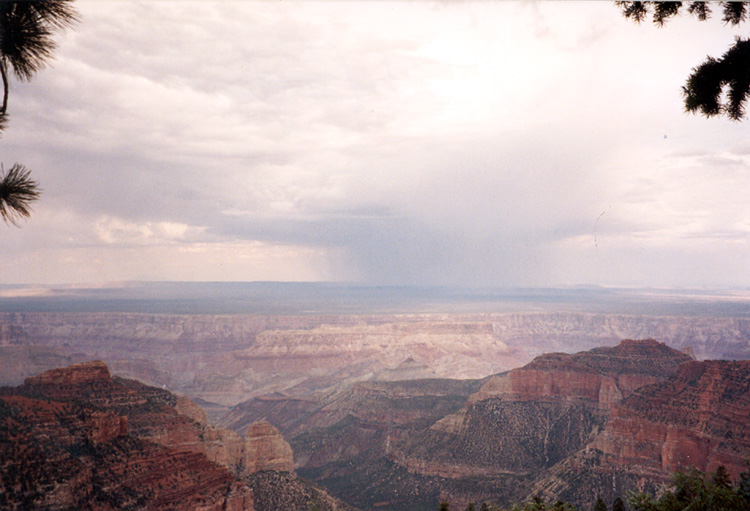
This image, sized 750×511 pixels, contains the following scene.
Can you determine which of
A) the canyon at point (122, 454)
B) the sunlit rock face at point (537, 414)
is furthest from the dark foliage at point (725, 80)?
the sunlit rock face at point (537, 414)

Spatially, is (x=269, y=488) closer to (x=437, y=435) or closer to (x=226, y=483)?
(x=226, y=483)

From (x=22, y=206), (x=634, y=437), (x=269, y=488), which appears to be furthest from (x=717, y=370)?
(x=22, y=206)

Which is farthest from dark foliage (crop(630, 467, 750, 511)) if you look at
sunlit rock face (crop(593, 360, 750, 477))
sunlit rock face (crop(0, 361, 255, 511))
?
sunlit rock face (crop(593, 360, 750, 477))

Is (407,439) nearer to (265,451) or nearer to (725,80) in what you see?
(265,451)

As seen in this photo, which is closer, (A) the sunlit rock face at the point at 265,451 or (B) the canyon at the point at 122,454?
(B) the canyon at the point at 122,454

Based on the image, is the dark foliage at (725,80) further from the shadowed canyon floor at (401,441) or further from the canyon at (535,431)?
the canyon at (535,431)

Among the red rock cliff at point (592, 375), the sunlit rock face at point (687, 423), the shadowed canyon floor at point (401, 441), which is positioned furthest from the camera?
the red rock cliff at point (592, 375)

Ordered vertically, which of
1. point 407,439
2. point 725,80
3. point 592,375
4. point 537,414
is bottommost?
point 407,439

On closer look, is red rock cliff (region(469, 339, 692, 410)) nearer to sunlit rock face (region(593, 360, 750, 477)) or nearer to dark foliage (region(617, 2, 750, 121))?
sunlit rock face (region(593, 360, 750, 477))

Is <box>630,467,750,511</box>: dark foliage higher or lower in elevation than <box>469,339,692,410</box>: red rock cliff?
higher

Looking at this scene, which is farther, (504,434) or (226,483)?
(504,434)

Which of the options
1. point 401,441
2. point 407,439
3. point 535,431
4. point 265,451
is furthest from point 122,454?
point 535,431
